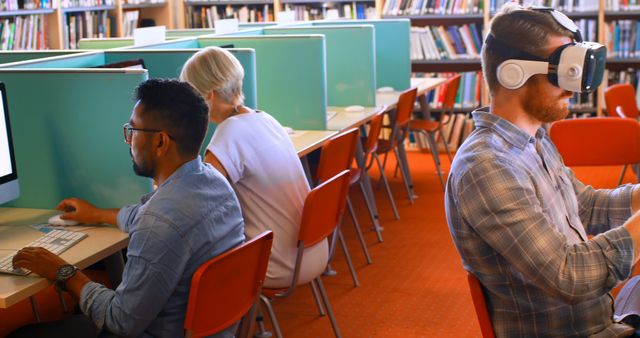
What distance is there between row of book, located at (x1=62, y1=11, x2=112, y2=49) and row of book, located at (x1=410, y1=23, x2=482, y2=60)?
2.56 meters

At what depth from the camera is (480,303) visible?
6.18 feet

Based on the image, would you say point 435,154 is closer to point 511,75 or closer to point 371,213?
point 371,213

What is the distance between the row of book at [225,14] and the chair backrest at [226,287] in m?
5.95

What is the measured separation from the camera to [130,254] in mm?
2047

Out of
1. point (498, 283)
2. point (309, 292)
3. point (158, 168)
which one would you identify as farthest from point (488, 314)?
point (309, 292)

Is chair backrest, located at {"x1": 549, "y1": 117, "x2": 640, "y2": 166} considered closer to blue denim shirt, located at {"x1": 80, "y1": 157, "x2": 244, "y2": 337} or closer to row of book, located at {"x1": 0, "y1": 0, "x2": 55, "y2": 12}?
blue denim shirt, located at {"x1": 80, "y1": 157, "x2": 244, "y2": 337}

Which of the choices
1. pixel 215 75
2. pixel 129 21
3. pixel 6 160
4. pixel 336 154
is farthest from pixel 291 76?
pixel 129 21

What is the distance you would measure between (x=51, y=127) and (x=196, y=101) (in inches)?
37.6

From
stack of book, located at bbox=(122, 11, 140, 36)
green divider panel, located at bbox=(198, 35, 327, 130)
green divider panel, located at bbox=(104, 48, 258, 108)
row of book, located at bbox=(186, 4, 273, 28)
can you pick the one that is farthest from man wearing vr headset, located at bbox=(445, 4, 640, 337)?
row of book, located at bbox=(186, 4, 273, 28)

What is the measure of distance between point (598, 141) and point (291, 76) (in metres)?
1.55

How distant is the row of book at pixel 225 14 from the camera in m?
8.11

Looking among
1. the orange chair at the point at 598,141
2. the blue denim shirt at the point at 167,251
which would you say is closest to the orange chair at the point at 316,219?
the blue denim shirt at the point at 167,251

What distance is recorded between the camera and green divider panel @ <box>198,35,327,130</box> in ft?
14.8

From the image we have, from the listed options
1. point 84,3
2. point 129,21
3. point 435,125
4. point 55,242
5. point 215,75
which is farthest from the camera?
point 129,21
